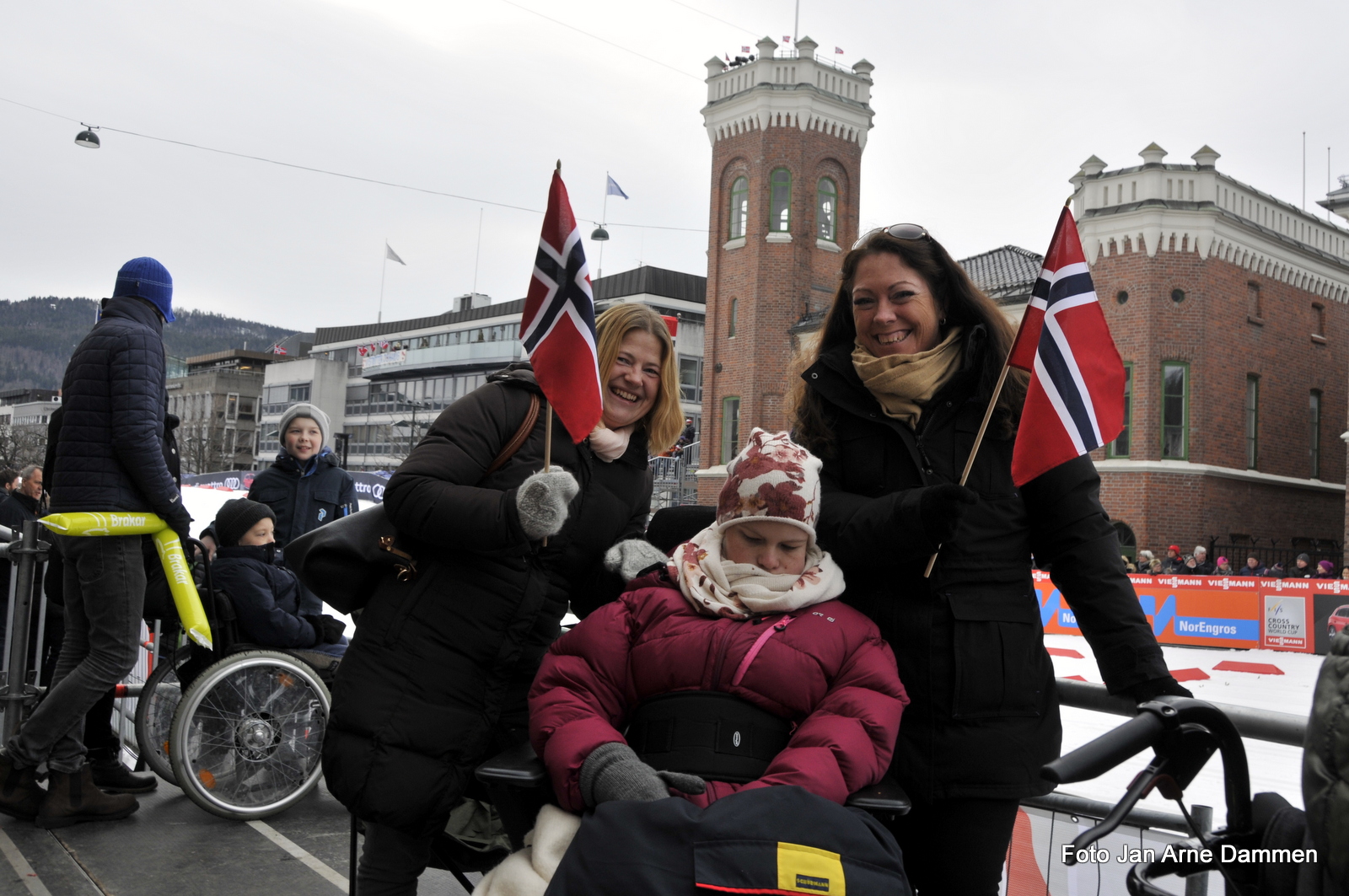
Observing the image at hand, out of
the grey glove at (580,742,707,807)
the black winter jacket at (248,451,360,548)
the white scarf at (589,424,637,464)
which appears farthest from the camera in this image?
the black winter jacket at (248,451,360,548)

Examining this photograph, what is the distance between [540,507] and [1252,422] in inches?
1207

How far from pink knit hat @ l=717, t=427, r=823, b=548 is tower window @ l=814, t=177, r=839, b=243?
36.7m

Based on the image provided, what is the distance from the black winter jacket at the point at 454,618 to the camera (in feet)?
8.50

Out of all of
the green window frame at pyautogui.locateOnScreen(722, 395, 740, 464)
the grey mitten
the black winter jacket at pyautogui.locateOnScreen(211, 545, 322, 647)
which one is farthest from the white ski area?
the green window frame at pyautogui.locateOnScreen(722, 395, 740, 464)

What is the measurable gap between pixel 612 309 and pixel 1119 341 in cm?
2739

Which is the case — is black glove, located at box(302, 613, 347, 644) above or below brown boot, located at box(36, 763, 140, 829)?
above

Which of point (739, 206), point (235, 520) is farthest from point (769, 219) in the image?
point (235, 520)

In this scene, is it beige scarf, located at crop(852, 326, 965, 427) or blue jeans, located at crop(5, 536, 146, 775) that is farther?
blue jeans, located at crop(5, 536, 146, 775)

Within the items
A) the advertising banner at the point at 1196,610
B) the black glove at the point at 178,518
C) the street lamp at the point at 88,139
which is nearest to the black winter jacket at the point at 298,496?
the black glove at the point at 178,518

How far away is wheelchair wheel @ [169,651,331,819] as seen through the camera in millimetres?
4621

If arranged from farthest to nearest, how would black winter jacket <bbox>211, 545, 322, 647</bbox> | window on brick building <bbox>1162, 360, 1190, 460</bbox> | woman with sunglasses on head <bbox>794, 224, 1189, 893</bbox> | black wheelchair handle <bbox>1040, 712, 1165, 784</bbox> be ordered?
window on brick building <bbox>1162, 360, 1190, 460</bbox> → black winter jacket <bbox>211, 545, 322, 647</bbox> → woman with sunglasses on head <bbox>794, 224, 1189, 893</bbox> → black wheelchair handle <bbox>1040, 712, 1165, 784</bbox>

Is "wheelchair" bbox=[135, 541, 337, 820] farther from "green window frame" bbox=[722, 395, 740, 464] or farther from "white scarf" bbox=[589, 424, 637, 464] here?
"green window frame" bbox=[722, 395, 740, 464]

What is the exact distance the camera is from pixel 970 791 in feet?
7.67

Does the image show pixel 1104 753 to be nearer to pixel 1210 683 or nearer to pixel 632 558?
pixel 632 558
